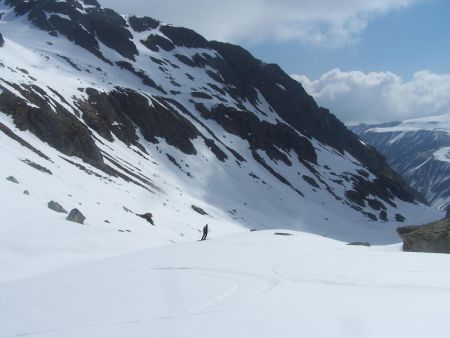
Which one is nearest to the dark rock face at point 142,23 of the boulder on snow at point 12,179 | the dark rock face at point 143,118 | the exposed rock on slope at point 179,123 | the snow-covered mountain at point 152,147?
the exposed rock on slope at point 179,123

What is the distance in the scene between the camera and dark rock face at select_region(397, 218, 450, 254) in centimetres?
2122

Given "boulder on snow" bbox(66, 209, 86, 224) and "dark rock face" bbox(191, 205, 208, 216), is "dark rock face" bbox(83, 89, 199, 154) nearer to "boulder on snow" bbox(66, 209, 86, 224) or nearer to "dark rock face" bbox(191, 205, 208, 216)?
"dark rock face" bbox(191, 205, 208, 216)

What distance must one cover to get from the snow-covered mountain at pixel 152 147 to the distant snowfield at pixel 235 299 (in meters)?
4.59

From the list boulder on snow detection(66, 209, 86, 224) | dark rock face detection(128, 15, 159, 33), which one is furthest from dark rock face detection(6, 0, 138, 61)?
boulder on snow detection(66, 209, 86, 224)

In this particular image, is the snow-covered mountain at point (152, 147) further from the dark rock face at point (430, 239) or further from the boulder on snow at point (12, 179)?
the dark rock face at point (430, 239)

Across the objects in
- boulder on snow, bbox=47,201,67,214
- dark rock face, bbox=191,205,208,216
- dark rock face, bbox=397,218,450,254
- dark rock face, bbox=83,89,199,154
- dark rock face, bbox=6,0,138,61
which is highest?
dark rock face, bbox=6,0,138,61

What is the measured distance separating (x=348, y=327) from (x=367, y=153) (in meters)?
165

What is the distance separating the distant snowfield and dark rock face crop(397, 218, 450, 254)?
491 cm

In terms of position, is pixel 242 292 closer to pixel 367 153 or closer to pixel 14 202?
pixel 14 202

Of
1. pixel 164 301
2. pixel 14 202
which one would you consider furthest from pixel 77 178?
pixel 164 301

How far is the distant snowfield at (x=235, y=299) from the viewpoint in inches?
332

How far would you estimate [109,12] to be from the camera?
145 m

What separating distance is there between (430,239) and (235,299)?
47.8 feet

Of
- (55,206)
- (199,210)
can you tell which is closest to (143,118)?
(199,210)
